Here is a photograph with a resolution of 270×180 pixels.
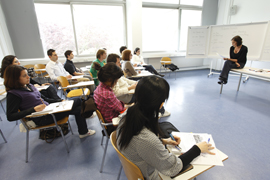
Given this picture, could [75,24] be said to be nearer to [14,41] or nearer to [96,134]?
[14,41]

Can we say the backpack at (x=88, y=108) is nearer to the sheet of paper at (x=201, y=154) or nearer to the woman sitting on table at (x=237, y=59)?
the sheet of paper at (x=201, y=154)

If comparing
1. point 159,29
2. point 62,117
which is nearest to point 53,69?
point 62,117

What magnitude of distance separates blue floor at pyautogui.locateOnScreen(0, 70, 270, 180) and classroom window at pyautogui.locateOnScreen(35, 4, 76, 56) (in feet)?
9.69

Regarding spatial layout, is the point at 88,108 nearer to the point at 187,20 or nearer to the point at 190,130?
the point at 190,130

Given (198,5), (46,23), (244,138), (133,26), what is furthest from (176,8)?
(244,138)

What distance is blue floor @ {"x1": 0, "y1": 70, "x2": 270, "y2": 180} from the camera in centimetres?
158

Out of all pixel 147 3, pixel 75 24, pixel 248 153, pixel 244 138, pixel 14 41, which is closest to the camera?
pixel 248 153

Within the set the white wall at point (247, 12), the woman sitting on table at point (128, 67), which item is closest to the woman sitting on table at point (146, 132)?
the woman sitting on table at point (128, 67)

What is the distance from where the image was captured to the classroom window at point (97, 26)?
203 inches

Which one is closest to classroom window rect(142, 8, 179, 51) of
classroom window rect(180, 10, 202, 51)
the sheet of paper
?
classroom window rect(180, 10, 202, 51)

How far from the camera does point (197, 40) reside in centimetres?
518

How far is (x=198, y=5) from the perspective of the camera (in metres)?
6.32

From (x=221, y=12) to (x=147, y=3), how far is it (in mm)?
3364

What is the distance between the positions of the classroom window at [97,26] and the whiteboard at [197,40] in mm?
2731
